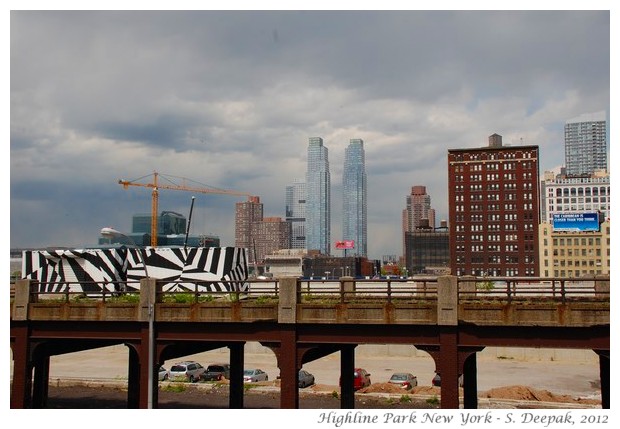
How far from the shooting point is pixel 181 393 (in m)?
43.4

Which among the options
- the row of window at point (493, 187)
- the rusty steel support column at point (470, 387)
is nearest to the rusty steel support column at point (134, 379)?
the rusty steel support column at point (470, 387)

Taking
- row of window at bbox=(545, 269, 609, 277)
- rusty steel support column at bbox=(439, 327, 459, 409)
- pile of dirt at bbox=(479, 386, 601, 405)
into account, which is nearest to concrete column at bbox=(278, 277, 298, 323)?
rusty steel support column at bbox=(439, 327, 459, 409)

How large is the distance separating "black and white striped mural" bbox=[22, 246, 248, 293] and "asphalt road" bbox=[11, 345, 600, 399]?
13552 mm

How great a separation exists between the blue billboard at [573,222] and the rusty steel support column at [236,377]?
535 feet

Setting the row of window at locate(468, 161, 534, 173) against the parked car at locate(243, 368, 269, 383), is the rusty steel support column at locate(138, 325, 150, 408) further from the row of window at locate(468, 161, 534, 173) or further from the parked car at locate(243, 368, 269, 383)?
the row of window at locate(468, 161, 534, 173)

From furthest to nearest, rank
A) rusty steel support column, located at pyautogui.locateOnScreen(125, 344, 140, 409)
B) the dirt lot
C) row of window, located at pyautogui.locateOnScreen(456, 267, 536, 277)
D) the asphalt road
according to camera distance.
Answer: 1. row of window, located at pyautogui.locateOnScreen(456, 267, 536, 277)
2. the asphalt road
3. the dirt lot
4. rusty steel support column, located at pyautogui.locateOnScreen(125, 344, 140, 409)

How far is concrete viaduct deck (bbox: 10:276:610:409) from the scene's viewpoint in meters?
19.8

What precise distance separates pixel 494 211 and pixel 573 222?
2199 centimetres

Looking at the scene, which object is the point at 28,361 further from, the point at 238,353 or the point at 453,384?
the point at 453,384

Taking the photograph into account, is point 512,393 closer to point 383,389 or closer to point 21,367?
point 383,389

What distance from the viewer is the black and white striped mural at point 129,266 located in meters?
38.2
